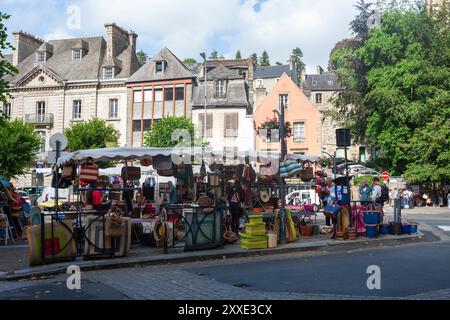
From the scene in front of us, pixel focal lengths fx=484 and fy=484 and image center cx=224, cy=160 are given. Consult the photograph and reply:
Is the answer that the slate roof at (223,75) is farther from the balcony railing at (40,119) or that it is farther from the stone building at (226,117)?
the balcony railing at (40,119)

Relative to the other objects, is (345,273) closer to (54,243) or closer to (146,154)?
(54,243)

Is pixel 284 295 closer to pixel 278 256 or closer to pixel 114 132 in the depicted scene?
pixel 278 256

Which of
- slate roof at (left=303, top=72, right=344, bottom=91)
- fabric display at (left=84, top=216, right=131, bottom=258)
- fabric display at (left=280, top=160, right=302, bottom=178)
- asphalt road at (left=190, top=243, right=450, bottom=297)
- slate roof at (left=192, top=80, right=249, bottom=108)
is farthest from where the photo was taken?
slate roof at (left=303, top=72, right=344, bottom=91)

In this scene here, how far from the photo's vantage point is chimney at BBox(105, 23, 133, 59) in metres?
45.7

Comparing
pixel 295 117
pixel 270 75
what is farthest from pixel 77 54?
pixel 270 75

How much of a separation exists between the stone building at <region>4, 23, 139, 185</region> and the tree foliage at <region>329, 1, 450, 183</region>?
20.8 metres

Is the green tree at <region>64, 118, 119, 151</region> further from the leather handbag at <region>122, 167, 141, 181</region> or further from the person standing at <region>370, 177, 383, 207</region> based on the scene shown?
the person standing at <region>370, 177, 383, 207</region>

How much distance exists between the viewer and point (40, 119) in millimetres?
45031

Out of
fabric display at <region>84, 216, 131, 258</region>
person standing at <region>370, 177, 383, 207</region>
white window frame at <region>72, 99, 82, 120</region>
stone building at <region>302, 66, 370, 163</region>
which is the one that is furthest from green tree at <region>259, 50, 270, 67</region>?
fabric display at <region>84, 216, 131, 258</region>

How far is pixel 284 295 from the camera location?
6.73m

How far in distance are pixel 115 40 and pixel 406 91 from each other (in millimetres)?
26898

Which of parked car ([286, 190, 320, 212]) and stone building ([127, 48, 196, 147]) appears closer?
parked car ([286, 190, 320, 212])

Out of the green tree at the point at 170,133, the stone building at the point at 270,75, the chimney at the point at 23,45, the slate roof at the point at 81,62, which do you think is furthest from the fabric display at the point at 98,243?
the stone building at the point at 270,75

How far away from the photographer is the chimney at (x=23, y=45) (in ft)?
159
